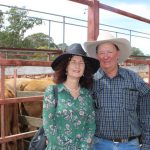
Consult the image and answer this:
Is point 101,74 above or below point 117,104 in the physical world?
above

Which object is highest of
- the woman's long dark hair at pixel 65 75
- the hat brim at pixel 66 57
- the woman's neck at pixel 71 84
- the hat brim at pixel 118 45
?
the hat brim at pixel 118 45

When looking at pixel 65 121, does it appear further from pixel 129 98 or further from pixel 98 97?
pixel 129 98

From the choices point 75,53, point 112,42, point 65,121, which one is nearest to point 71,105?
point 65,121

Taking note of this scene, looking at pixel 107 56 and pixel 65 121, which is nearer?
pixel 65 121

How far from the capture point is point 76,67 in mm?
2510

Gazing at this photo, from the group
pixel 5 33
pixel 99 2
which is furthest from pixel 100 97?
pixel 5 33

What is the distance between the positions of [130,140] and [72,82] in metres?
0.62

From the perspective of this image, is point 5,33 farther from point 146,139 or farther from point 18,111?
point 146,139

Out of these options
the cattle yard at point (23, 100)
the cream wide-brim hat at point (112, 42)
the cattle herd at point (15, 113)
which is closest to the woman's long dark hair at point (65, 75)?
the cream wide-brim hat at point (112, 42)

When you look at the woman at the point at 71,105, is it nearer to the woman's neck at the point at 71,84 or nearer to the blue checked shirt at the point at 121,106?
the woman's neck at the point at 71,84

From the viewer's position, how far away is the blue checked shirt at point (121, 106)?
8.57 feet

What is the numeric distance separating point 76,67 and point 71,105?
27 cm

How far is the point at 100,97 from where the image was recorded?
8.69 feet

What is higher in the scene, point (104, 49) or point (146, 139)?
point (104, 49)
